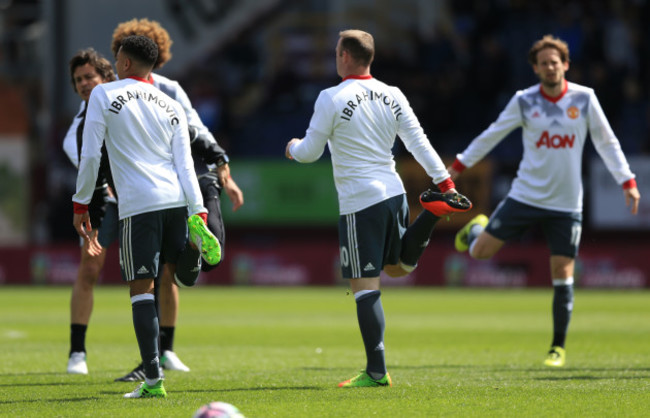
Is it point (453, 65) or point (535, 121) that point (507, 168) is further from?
point (535, 121)

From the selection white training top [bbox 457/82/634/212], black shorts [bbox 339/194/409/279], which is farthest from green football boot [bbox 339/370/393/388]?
white training top [bbox 457/82/634/212]

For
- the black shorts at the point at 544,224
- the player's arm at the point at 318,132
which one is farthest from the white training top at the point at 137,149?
the black shorts at the point at 544,224

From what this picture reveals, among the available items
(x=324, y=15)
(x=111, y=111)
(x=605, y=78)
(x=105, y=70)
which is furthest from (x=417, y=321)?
(x=324, y=15)

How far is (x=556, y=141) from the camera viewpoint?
891cm

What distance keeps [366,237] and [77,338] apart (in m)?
2.73

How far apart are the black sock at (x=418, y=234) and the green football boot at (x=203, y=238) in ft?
4.75

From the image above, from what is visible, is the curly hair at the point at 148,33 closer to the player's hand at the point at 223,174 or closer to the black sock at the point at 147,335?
the player's hand at the point at 223,174

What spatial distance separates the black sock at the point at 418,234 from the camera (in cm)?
729

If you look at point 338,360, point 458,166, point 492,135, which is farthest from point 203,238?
point 492,135

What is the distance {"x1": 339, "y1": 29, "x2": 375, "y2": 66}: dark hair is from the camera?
703 cm

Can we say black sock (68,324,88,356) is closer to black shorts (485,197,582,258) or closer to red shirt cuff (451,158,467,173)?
red shirt cuff (451,158,467,173)

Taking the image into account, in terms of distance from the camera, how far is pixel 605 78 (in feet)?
73.9

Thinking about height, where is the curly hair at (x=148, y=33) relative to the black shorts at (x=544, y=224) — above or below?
above

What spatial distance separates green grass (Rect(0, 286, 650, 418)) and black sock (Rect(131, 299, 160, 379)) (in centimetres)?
24
